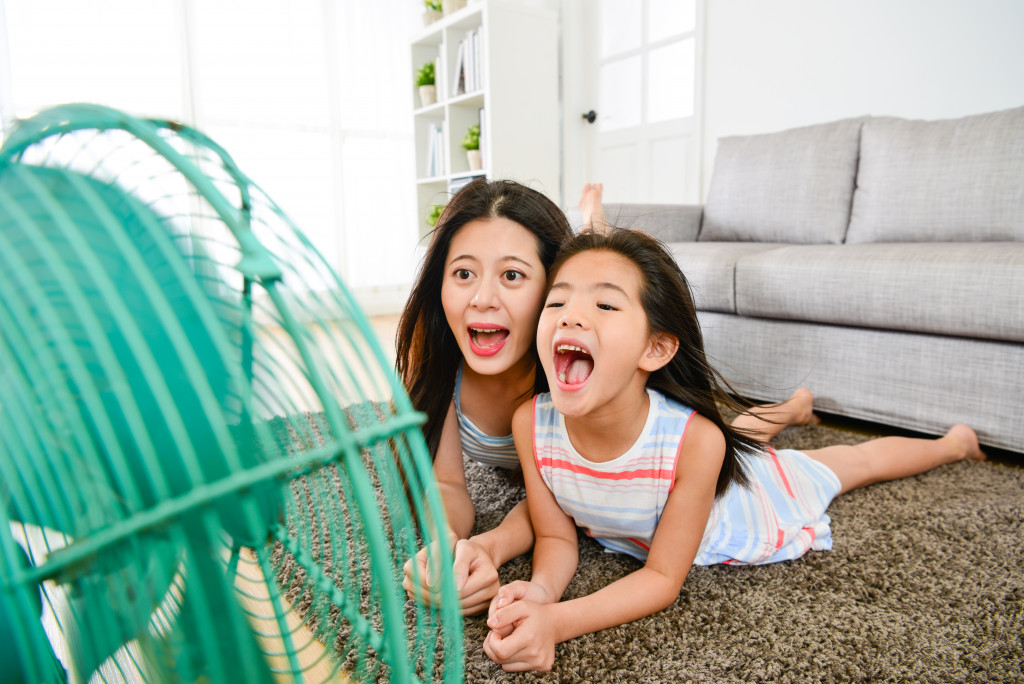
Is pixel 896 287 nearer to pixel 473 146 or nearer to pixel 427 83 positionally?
pixel 473 146

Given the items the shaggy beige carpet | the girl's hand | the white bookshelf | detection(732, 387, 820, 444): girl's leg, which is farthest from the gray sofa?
A: the white bookshelf

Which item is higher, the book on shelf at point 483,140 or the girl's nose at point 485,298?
the book on shelf at point 483,140

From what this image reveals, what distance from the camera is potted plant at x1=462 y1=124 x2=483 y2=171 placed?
3572 millimetres

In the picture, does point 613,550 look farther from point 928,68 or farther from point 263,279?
point 928,68

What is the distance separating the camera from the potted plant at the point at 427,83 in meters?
3.75

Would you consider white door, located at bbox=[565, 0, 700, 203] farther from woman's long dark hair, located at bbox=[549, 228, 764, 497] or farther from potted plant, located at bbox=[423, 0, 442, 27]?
woman's long dark hair, located at bbox=[549, 228, 764, 497]

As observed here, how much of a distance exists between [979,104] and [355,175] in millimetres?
3100

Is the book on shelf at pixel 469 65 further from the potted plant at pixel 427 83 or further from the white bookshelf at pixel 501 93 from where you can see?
the potted plant at pixel 427 83

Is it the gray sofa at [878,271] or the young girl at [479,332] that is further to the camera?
the gray sofa at [878,271]

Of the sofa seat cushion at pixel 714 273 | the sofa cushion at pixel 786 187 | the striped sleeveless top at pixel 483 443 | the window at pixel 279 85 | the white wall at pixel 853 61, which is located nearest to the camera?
the striped sleeveless top at pixel 483 443

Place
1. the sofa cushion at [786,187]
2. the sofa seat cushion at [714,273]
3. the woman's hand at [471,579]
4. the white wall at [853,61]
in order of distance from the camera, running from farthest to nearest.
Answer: the white wall at [853,61], the sofa cushion at [786,187], the sofa seat cushion at [714,273], the woman's hand at [471,579]

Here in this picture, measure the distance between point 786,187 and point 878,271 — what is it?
0.82m

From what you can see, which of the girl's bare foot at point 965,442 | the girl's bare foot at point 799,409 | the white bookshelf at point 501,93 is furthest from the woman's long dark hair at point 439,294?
the white bookshelf at point 501,93

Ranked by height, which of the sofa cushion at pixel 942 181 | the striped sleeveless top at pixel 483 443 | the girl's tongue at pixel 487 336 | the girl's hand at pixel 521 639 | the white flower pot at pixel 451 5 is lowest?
the girl's hand at pixel 521 639
